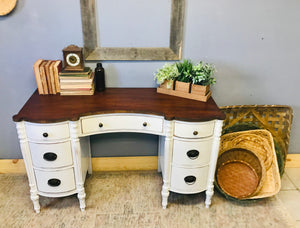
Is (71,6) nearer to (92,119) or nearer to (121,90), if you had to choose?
(121,90)

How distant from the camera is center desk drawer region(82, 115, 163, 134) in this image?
5.85 ft

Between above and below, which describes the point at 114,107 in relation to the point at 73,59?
below

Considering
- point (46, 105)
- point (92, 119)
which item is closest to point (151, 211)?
point (92, 119)

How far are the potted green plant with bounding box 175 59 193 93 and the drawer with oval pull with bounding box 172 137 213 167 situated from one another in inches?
15.2

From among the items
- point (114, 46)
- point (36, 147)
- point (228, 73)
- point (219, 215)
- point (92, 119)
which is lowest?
point (219, 215)

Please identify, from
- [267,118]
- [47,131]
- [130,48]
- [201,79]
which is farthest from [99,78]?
[267,118]

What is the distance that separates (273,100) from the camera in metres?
2.32

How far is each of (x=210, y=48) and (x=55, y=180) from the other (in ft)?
4.85

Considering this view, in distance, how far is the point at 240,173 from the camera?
221cm

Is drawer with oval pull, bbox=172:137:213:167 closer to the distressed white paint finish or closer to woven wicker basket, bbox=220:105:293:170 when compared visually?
the distressed white paint finish

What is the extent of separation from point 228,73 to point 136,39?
777mm

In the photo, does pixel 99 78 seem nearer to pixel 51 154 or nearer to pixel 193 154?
pixel 51 154

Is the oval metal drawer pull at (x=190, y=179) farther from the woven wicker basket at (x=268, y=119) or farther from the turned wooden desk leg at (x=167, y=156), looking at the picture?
the woven wicker basket at (x=268, y=119)

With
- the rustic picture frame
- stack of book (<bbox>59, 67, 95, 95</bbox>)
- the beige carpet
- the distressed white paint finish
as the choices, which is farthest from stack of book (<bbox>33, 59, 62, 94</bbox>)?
the beige carpet
